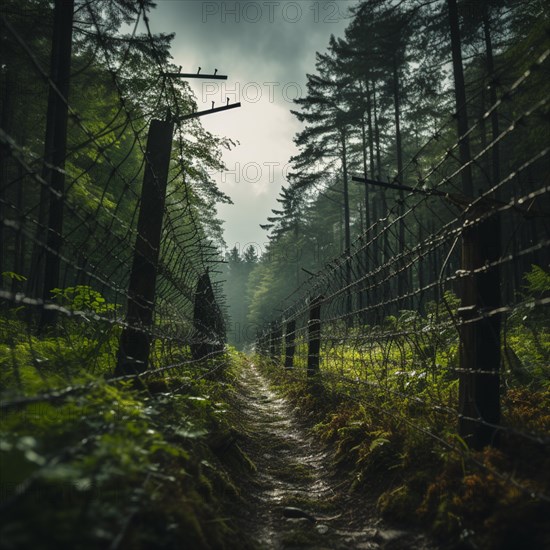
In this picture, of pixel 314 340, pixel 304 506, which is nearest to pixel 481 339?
pixel 304 506

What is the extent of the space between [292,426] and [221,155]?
14.1 m

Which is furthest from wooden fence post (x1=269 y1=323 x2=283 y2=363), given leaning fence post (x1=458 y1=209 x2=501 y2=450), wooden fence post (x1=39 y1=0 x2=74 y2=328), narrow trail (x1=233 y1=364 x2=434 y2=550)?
leaning fence post (x1=458 y1=209 x2=501 y2=450)

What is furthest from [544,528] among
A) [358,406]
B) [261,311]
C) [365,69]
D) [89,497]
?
[261,311]

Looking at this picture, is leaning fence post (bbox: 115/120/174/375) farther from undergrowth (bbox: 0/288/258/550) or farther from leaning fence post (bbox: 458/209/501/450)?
leaning fence post (bbox: 458/209/501/450)

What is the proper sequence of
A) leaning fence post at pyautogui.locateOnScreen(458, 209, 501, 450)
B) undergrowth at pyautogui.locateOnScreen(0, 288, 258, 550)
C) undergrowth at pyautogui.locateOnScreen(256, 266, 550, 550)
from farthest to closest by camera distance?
leaning fence post at pyautogui.locateOnScreen(458, 209, 501, 450)
undergrowth at pyautogui.locateOnScreen(256, 266, 550, 550)
undergrowth at pyautogui.locateOnScreen(0, 288, 258, 550)

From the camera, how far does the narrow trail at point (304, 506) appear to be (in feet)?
6.48

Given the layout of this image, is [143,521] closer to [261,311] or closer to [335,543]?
[335,543]

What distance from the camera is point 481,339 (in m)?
2.12

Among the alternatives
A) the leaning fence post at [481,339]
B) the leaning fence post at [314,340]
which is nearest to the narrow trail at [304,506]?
the leaning fence post at [481,339]

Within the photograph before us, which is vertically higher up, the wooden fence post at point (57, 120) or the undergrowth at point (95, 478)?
the wooden fence post at point (57, 120)

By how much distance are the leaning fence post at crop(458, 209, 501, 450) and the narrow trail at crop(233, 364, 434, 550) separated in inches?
25.7

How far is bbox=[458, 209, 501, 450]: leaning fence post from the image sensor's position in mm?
2096

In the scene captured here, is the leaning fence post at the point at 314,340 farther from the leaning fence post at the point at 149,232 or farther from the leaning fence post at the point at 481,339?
the leaning fence post at the point at 481,339

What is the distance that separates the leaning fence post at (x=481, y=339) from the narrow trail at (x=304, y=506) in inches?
25.7
